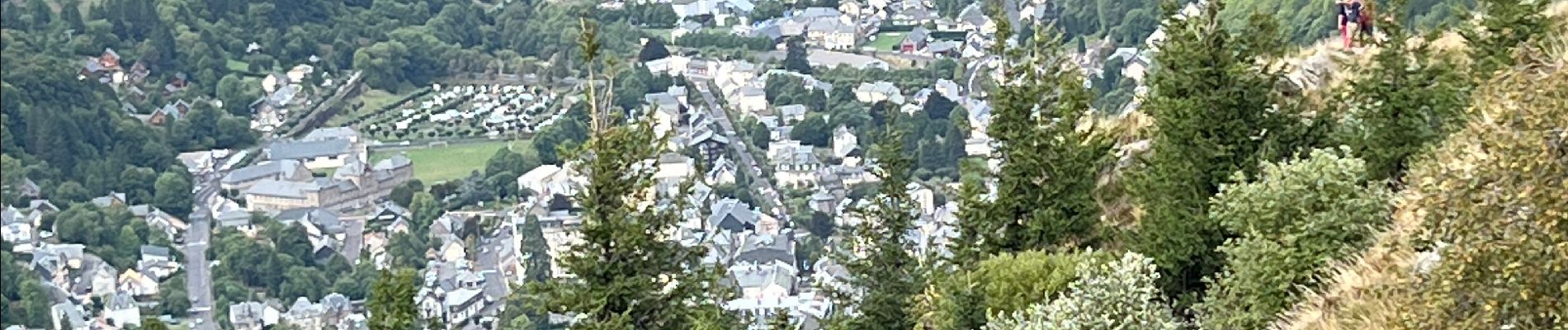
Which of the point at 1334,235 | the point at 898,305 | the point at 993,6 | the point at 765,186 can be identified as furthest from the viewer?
the point at 765,186

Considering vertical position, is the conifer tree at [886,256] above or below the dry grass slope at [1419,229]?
below

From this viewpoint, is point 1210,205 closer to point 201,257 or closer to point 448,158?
point 201,257

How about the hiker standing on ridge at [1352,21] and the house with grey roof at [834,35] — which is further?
the house with grey roof at [834,35]

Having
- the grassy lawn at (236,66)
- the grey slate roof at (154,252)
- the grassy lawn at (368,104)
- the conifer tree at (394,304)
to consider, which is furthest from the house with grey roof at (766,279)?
the grassy lawn at (236,66)

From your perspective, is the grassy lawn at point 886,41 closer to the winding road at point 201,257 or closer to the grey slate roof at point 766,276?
the winding road at point 201,257

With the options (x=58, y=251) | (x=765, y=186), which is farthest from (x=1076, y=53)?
(x=58, y=251)

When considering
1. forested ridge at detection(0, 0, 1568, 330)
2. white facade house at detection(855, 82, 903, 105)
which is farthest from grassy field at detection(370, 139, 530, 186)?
forested ridge at detection(0, 0, 1568, 330)

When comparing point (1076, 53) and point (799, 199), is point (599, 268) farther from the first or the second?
point (1076, 53)

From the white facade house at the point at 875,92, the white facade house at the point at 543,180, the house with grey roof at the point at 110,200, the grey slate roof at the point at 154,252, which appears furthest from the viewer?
the white facade house at the point at 875,92
